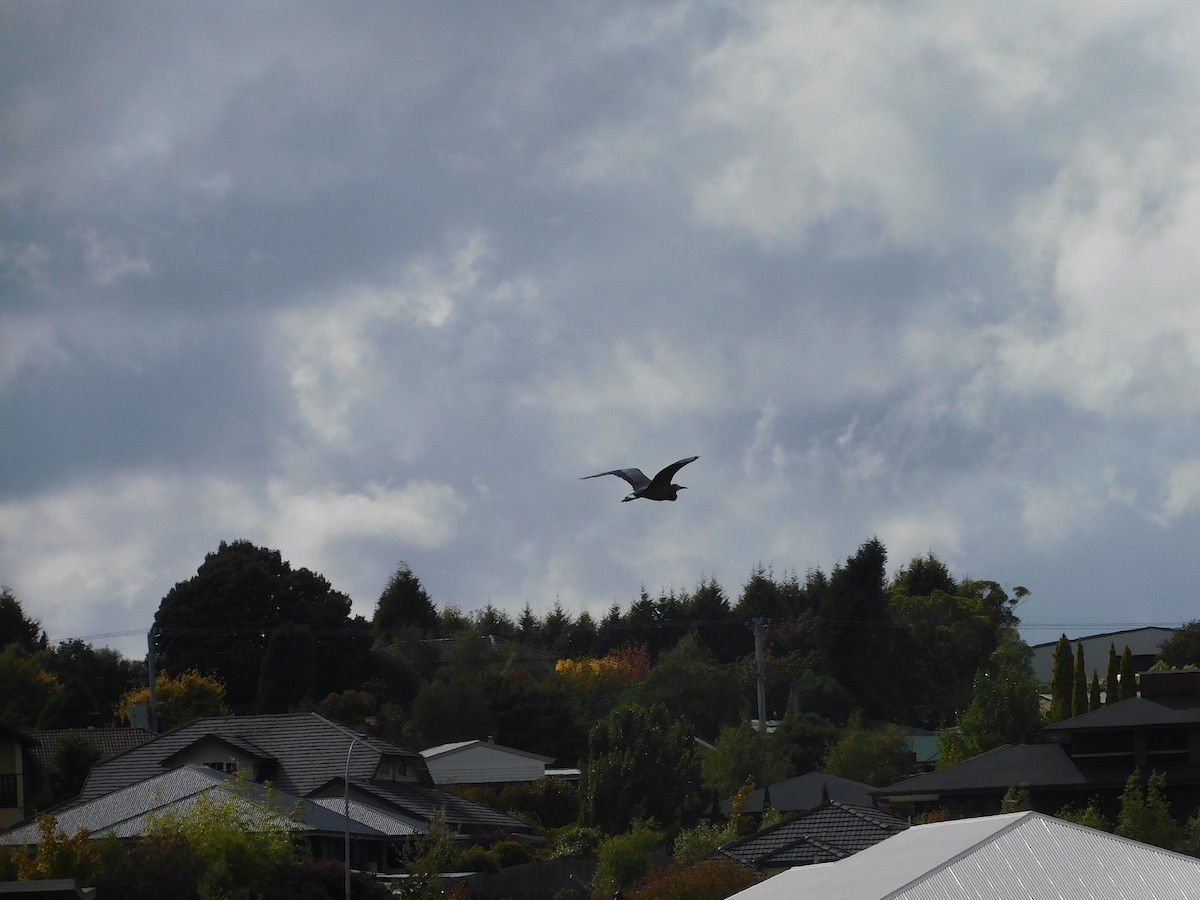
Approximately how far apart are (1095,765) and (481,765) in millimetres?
35050

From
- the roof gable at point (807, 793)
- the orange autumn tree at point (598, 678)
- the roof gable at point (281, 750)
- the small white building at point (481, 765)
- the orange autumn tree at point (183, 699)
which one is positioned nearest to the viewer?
the roof gable at point (281, 750)

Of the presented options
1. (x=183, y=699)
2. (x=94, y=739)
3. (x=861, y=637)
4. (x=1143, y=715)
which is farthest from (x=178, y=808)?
(x=861, y=637)

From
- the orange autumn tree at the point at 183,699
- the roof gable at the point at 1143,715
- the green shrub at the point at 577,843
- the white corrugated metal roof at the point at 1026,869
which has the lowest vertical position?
the green shrub at the point at 577,843

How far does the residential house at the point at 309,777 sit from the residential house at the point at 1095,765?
17.4 m

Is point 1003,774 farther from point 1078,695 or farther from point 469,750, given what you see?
point 469,750

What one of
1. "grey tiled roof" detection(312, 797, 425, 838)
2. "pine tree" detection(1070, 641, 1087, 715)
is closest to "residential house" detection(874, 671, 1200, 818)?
"pine tree" detection(1070, 641, 1087, 715)

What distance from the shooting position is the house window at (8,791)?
69375mm

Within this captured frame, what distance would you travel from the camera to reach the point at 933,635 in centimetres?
11150

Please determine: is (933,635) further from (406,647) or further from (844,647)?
(406,647)

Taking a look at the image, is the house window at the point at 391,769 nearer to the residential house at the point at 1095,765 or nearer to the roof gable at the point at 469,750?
the roof gable at the point at 469,750

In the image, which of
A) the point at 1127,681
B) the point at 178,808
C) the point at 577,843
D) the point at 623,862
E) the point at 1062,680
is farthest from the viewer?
the point at 1062,680

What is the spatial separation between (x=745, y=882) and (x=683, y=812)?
2435 centimetres

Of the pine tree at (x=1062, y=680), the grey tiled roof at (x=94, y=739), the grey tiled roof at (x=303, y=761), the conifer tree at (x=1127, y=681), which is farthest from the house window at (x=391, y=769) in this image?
the conifer tree at (x=1127, y=681)

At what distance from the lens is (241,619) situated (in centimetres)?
10175
